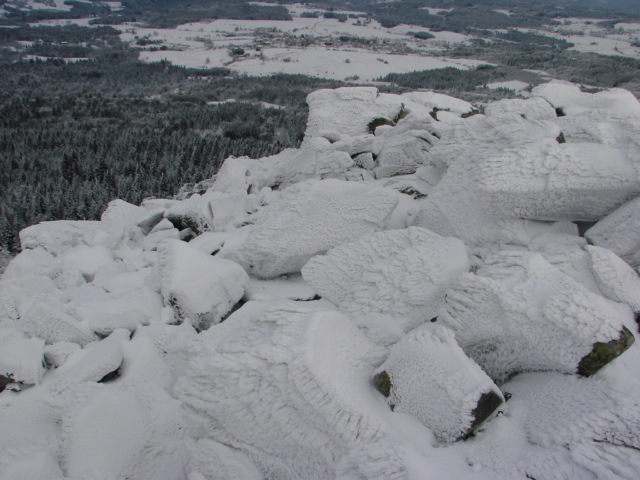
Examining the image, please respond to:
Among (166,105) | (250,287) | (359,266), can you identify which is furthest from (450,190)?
(166,105)

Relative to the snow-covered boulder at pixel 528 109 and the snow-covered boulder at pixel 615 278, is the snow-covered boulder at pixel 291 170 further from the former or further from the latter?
the snow-covered boulder at pixel 615 278

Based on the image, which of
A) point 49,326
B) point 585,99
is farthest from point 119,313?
point 585,99

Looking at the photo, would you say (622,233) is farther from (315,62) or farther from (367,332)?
(315,62)

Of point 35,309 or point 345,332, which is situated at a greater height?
point 345,332

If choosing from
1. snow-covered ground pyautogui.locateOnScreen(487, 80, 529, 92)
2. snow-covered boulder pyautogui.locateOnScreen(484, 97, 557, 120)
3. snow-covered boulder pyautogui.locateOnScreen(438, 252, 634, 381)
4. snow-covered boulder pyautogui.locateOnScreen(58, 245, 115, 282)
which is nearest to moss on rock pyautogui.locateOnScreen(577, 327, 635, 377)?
A: snow-covered boulder pyautogui.locateOnScreen(438, 252, 634, 381)

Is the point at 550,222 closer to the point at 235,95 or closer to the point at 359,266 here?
the point at 359,266

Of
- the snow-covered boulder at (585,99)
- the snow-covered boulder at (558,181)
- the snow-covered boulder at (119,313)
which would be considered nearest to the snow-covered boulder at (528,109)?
the snow-covered boulder at (585,99)
